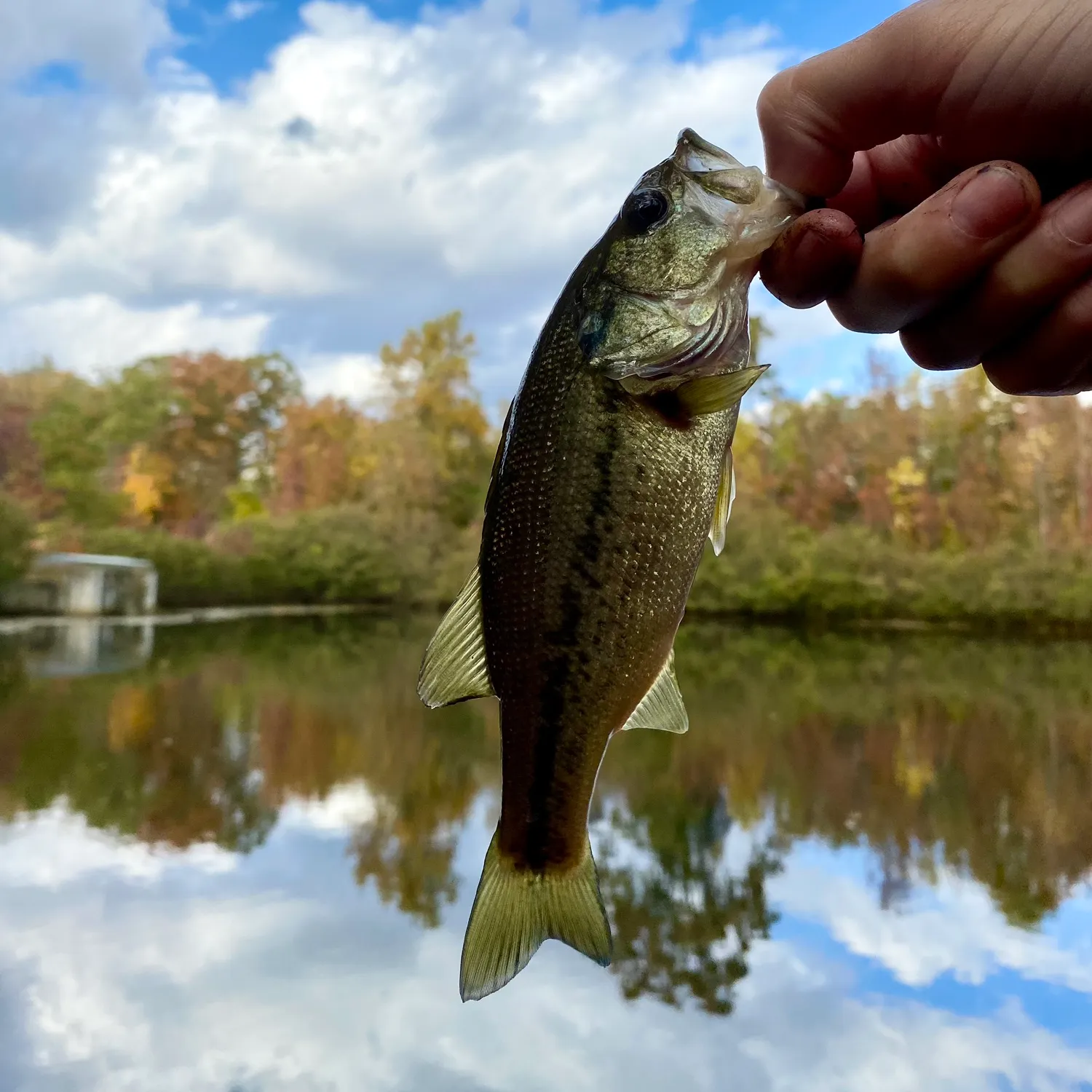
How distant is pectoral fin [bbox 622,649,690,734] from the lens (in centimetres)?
138

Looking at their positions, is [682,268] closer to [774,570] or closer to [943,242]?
[943,242]

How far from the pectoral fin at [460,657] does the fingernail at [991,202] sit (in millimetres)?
1022

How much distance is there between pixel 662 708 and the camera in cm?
140

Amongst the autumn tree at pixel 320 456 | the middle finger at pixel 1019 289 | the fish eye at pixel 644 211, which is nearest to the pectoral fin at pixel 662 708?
the fish eye at pixel 644 211

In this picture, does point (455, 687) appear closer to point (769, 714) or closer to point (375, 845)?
point (375, 845)

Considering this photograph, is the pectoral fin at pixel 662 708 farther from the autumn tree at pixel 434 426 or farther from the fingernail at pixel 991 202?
the autumn tree at pixel 434 426

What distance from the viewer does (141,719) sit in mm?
13609

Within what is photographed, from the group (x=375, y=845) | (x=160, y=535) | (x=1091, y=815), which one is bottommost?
(x=375, y=845)

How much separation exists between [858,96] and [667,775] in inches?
493

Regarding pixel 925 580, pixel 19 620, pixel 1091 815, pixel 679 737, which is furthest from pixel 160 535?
pixel 1091 815

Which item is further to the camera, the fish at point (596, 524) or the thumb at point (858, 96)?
the thumb at point (858, 96)

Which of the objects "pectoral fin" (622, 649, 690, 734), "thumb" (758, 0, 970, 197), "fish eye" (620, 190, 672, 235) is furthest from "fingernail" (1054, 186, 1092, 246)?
"pectoral fin" (622, 649, 690, 734)

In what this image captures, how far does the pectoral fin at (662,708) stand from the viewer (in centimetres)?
138

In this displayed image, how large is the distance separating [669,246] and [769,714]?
1540cm
